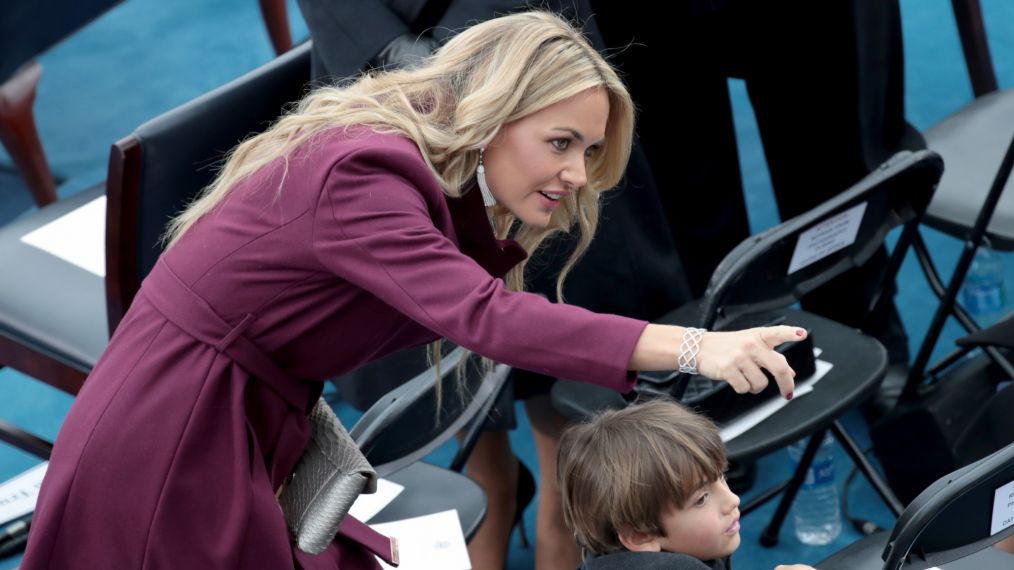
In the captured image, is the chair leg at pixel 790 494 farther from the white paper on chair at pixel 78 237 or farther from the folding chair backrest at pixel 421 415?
the white paper on chair at pixel 78 237

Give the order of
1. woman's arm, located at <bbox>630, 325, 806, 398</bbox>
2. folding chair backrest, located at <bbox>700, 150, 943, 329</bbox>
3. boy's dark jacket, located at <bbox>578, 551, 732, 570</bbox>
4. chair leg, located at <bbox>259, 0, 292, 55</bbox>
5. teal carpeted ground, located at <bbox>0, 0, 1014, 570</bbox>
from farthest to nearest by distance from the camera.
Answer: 1. chair leg, located at <bbox>259, 0, 292, 55</bbox>
2. teal carpeted ground, located at <bbox>0, 0, 1014, 570</bbox>
3. folding chair backrest, located at <bbox>700, 150, 943, 329</bbox>
4. boy's dark jacket, located at <bbox>578, 551, 732, 570</bbox>
5. woman's arm, located at <bbox>630, 325, 806, 398</bbox>


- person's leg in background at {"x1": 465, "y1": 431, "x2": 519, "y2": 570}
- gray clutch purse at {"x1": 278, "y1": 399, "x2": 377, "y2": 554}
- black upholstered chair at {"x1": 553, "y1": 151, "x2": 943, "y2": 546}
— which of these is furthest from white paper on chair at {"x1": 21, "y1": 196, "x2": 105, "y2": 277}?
gray clutch purse at {"x1": 278, "y1": 399, "x2": 377, "y2": 554}

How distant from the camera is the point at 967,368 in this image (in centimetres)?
273

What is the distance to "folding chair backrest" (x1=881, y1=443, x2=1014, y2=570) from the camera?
159 centimetres

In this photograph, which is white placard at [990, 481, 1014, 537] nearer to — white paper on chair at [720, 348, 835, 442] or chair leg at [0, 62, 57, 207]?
white paper on chair at [720, 348, 835, 442]

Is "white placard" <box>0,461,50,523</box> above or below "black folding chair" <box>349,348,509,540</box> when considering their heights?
below

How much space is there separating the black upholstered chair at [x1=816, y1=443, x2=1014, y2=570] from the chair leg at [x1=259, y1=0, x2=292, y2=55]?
130 inches

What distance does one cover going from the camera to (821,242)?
2.32 metres

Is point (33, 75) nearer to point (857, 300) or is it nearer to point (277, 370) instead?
point (857, 300)

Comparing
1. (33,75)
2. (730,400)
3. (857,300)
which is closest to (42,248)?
(33,75)

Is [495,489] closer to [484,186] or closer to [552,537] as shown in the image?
[552,537]

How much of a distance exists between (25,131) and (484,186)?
2.54 m

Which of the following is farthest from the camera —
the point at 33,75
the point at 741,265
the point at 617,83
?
the point at 33,75

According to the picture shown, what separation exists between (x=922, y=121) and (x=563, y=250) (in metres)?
2.03
